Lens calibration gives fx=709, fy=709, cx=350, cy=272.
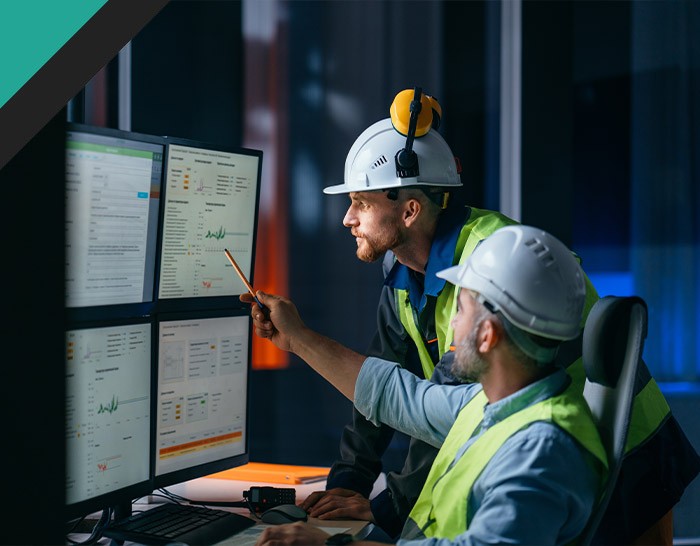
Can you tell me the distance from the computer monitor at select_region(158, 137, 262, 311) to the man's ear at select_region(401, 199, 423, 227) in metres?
0.44

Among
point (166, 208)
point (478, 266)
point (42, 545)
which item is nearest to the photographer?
point (42, 545)

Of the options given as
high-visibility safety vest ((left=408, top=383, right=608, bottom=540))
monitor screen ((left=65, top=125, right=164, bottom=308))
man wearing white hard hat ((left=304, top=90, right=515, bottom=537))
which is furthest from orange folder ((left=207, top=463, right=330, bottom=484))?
monitor screen ((left=65, top=125, right=164, bottom=308))

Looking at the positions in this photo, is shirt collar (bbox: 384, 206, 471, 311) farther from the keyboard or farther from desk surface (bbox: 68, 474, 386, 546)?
the keyboard

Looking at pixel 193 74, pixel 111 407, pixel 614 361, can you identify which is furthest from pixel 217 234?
pixel 193 74

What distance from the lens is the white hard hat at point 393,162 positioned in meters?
1.92

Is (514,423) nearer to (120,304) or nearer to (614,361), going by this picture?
(614,361)

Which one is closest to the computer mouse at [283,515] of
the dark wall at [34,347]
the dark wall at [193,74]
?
the dark wall at [34,347]

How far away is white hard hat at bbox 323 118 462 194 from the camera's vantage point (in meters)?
1.92

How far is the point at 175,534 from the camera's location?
55.9 inches

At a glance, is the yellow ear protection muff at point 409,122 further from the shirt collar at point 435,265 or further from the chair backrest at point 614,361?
the chair backrest at point 614,361

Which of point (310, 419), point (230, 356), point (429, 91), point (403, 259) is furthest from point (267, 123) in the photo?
point (230, 356)

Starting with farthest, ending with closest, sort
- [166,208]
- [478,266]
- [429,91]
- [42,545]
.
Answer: [429,91] < [166,208] < [478,266] < [42,545]

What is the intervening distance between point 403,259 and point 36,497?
1480mm

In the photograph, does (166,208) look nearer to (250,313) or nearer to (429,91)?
(250,313)
